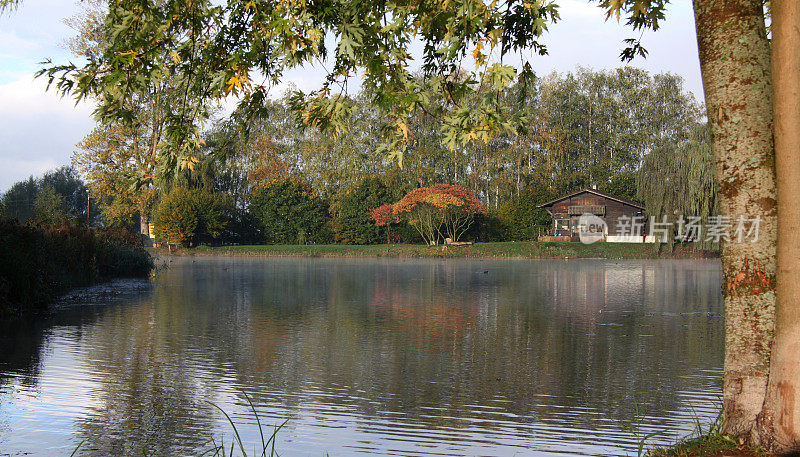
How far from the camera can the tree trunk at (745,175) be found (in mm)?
4379

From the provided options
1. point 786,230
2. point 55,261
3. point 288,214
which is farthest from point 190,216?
point 786,230

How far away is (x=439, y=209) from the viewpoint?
157ft

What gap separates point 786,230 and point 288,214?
52.7 m

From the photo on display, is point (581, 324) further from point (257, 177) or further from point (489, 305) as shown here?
point (257, 177)

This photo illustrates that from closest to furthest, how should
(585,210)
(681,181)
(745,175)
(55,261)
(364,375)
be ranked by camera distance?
(745,175) < (364,375) < (55,261) < (681,181) < (585,210)

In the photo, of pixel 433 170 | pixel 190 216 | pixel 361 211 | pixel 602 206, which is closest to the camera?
pixel 190 216

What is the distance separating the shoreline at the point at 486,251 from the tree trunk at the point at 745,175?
3883 cm

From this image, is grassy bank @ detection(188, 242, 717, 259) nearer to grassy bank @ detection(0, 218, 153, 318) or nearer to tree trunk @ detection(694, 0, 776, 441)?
grassy bank @ detection(0, 218, 153, 318)

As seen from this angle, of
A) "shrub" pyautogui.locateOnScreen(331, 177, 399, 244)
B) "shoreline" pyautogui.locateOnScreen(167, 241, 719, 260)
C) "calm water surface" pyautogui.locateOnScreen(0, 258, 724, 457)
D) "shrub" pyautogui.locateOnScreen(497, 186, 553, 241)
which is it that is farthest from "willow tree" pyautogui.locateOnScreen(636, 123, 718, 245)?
"calm water surface" pyautogui.locateOnScreen(0, 258, 724, 457)

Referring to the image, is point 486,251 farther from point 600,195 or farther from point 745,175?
point 745,175

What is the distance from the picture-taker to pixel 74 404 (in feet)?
22.8

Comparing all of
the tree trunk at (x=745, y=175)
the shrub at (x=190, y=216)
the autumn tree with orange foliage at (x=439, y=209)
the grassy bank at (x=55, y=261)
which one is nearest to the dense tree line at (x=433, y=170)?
the shrub at (x=190, y=216)

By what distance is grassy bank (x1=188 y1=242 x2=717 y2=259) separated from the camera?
42281mm

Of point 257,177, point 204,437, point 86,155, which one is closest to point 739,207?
point 204,437
